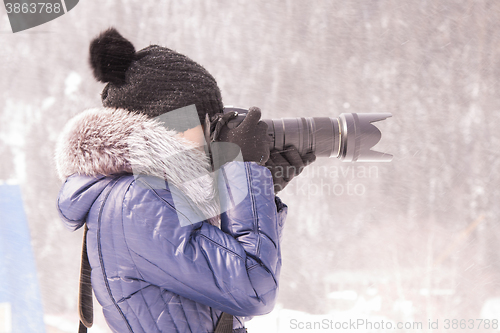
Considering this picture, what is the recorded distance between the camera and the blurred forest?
1619 mm

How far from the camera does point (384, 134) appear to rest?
1675mm

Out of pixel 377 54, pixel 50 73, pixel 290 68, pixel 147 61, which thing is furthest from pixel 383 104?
pixel 50 73

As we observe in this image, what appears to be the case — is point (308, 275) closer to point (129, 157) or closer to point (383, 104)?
point (383, 104)

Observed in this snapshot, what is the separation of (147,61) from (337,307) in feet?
4.83

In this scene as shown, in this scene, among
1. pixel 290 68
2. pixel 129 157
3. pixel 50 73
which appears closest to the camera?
pixel 129 157

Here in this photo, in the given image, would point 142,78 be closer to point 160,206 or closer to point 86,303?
point 160,206

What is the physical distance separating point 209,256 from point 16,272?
144 centimetres

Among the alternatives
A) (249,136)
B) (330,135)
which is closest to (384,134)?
(330,135)

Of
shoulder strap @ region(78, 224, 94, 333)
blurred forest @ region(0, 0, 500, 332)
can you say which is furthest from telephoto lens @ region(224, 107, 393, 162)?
blurred forest @ region(0, 0, 500, 332)

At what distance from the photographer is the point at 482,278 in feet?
5.42

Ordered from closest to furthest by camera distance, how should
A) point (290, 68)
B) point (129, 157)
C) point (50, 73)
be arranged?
point (129, 157), point (50, 73), point (290, 68)

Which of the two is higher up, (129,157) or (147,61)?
(147,61)

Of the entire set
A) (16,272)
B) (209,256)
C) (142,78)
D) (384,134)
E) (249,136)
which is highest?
(142,78)

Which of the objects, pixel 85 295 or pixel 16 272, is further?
pixel 16 272
